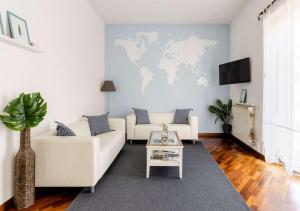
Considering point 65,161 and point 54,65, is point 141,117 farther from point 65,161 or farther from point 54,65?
point 65,161

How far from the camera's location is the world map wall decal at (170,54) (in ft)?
18.8

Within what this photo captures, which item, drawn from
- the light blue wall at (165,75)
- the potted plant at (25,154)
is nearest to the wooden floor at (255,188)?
the potted plant at (25,154)

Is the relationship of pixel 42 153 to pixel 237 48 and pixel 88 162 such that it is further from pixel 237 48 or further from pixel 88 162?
pixel 237 48

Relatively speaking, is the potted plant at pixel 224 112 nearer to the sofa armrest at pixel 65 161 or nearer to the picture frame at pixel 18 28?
the sofa armrest at pixel 65 161

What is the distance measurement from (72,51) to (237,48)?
3703mm

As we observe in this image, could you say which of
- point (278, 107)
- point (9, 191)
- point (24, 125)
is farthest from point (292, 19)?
point (9, 191)

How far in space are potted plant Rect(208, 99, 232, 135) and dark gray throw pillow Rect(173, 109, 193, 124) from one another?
753 millimetres

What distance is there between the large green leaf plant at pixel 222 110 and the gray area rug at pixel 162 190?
7.33ft

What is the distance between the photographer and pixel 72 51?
3699mm

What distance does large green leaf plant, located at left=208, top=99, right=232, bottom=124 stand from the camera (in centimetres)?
545

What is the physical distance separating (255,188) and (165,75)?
148 inches

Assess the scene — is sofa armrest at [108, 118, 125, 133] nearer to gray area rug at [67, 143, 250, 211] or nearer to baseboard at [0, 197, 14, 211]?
gray area rug at [67, 143, 250, 211]

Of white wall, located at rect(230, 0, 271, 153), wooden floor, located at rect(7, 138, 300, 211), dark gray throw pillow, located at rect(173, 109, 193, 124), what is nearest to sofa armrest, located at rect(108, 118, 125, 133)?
dark gray throw pillow, located at rect(173, 109, 193, 124)

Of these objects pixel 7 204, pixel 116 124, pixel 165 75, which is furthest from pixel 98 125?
pixel 165 75
